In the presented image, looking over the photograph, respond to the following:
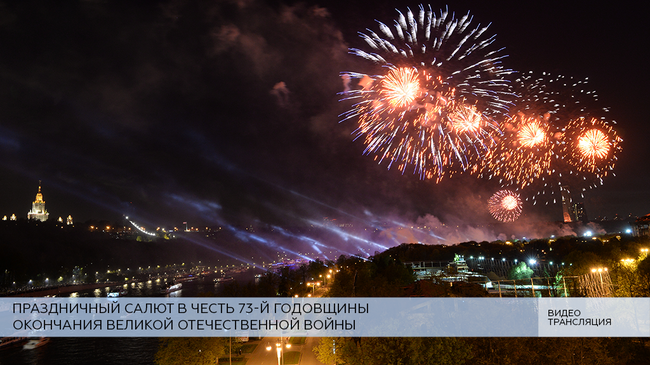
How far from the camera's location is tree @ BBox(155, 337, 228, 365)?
59.2 feet

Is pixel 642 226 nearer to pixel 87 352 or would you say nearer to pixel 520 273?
pixel 520 273

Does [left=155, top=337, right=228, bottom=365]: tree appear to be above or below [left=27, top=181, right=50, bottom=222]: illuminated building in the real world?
below

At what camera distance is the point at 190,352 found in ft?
59.6

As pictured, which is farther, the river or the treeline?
the river

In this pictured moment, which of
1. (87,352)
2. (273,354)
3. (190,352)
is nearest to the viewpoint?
(190,352)

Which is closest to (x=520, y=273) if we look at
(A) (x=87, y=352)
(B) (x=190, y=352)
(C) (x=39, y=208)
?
(B) (x=190, y=352)

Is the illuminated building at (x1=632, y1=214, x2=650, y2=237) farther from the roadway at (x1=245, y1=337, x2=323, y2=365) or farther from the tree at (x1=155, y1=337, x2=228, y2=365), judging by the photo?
the tree at (x1=155, y1=337, x2=228, y2=365)

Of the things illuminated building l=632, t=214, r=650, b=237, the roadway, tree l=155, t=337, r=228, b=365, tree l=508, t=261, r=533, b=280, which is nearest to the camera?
tree l=155, t=337, r=228, b=365

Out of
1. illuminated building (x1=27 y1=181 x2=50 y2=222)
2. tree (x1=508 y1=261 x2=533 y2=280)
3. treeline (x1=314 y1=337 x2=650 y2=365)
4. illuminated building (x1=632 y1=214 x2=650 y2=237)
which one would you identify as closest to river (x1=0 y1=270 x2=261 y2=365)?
treeline (x1=314 y1=337 x2=650 y2=365)

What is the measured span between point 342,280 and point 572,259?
86.5 feet

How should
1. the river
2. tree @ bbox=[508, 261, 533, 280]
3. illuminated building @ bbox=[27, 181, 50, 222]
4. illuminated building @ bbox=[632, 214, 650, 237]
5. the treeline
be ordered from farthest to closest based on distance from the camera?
illuminated building @ bbox=[27, 181, 50, 222] < illuminated building @ bbox=[632, 214, 650, 237] < tree @ bbox=[508, 261, 533, 280] < the river < the treeline

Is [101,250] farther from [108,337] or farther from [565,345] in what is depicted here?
[565,345]

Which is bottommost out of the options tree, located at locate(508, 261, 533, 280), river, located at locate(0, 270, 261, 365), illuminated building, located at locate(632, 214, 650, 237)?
river, located at locate(0, 270, 261, 365)

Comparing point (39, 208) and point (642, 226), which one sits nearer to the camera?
point (642, 226)
